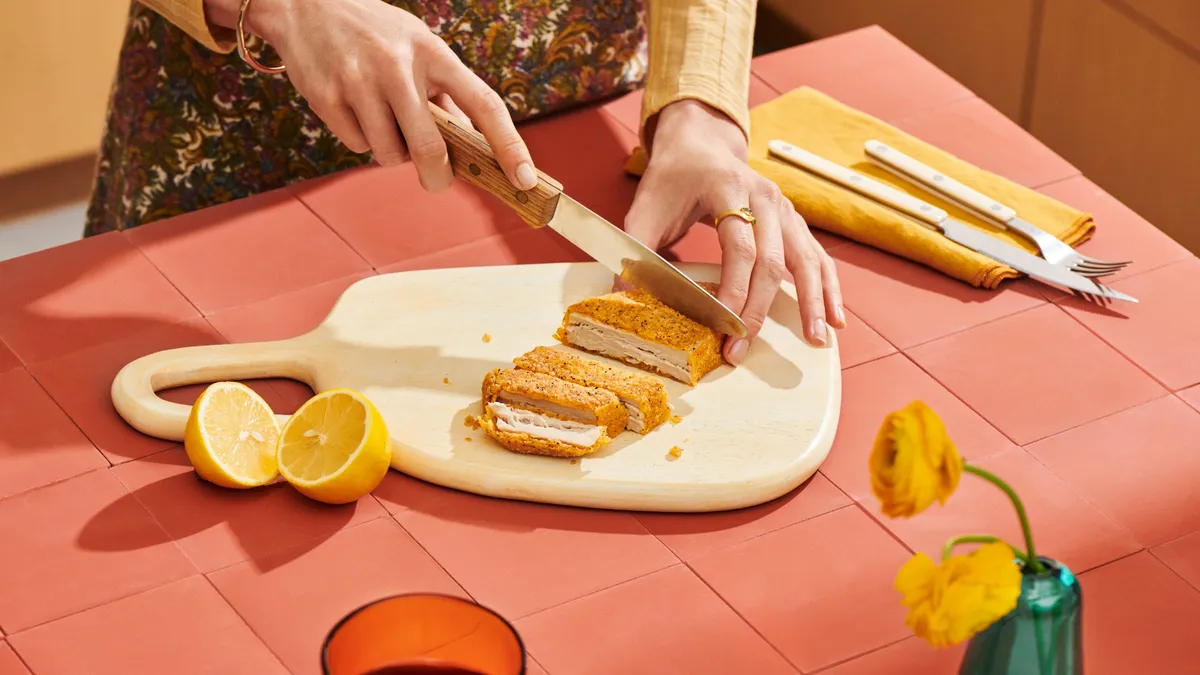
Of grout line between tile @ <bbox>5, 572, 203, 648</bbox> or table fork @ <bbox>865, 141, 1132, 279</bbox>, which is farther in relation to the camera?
table fork @ <bbox>865, 141, 1132, 279</bbox>

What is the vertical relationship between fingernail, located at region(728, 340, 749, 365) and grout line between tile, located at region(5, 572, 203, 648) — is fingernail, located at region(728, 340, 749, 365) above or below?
above

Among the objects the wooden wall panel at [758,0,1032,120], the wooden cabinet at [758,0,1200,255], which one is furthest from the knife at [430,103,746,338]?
the wooden wall panel at [758,0,1032,120]

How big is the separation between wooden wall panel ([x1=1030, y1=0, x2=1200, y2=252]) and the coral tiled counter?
1309mm

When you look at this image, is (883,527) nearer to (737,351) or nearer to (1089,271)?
(737,351)

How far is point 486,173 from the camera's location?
1.56 m

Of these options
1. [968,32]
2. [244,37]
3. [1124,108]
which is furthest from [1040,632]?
[968,32]

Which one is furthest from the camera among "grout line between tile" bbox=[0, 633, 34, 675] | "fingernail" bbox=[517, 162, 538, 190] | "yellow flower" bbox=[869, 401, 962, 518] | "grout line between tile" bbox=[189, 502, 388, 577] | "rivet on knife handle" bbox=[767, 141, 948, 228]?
"rivet on knife handle" bbox=[767, 141, 948, 228]

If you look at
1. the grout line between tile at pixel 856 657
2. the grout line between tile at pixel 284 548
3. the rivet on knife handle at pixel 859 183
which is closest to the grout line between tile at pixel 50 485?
the grout line between tile at pixel 284 548

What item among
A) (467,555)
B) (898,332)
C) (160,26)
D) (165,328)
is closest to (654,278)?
(898,332)

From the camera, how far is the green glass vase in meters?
0.92

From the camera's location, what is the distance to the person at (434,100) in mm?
1524

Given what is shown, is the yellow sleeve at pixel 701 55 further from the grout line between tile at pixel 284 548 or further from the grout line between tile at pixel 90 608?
the grout line between tile at pixel 90 608

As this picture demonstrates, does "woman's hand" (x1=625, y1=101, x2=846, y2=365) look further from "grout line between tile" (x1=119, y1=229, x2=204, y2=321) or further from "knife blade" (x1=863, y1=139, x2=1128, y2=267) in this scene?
"grout line between tile" (x1=119, y1=229, x2=204, y2=321)

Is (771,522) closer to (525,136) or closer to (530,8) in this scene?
(525,136)
